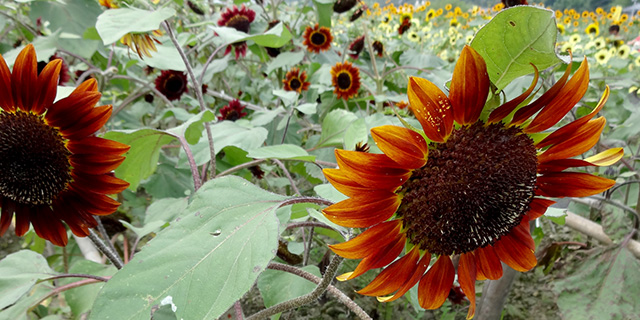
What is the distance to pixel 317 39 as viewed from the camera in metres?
1.86

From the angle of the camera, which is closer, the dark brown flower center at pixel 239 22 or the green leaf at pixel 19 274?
the green leaf at pixel 19 274

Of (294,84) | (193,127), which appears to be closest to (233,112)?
(294,84)

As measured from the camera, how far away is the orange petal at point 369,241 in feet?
1.13

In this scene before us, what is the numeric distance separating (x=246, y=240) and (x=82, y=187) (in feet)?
1.08

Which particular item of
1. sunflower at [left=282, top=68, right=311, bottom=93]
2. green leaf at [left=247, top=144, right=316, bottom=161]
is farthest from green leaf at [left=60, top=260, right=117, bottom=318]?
sunflower at [left=282, top=68, right=311, bottom=93]

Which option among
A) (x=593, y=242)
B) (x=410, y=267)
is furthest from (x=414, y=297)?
(x=593, y=242)

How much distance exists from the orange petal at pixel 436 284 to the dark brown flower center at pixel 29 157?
468 mm

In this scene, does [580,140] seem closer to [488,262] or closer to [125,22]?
[488,262]

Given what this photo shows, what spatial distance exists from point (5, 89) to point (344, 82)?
1.14 m

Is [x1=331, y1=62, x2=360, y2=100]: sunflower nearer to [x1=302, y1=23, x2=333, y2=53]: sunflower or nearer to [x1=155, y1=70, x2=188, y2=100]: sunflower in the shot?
[x1=302, y1=23, x2=333, y2=53]: sunflower

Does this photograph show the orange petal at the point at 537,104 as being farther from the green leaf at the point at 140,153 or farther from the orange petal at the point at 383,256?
the green leaf at the point at 140,153

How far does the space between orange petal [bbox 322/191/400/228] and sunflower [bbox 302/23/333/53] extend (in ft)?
5.24

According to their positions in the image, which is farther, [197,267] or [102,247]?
[102,247]

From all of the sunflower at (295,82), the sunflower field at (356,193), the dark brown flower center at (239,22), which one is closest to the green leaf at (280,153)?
the sunflower field at (356,193)
